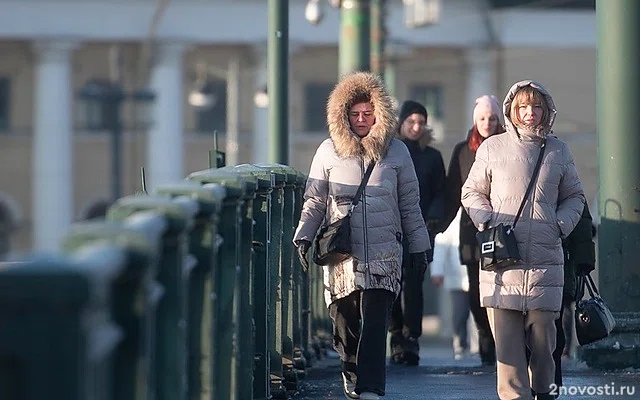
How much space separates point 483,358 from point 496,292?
3.57 metres

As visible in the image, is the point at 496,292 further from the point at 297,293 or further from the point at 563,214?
the point at 297,293

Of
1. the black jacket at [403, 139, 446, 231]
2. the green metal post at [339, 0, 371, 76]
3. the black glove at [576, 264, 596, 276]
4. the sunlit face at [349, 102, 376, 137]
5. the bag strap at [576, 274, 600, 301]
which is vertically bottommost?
the bag strap at [576, 274, 600, 301]

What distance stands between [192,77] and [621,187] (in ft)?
169

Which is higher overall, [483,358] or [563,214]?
[563,214]

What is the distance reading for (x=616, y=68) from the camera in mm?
10539

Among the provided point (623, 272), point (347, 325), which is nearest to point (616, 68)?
point (623, 272)

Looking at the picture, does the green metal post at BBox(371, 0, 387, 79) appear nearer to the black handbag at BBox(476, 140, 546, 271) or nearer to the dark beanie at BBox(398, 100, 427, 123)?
the dark beanie at BBox(398, 100, 427, 123)

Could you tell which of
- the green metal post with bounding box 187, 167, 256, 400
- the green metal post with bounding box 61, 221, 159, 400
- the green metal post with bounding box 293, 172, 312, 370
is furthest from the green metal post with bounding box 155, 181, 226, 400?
the green metal post with bounding box 293, 172, 312, 370

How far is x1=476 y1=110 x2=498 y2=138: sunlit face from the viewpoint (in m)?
10.2

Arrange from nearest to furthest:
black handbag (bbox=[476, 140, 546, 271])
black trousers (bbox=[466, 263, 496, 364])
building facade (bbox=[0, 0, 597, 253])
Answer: black handbag (bbox=[476, 140, 546, 271]), black trousers (bbox=[466, 263, 496, 364]), building facade (bbox=[0, 0, 597, 253])

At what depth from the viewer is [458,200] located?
11.3 m

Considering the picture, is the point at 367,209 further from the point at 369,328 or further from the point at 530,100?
the point at 530,100

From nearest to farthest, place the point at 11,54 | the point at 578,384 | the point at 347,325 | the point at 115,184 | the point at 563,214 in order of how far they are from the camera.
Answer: the point at 563,214, the point at 347,325, the point at 578,384, the point at 115,184, the point at 11,54

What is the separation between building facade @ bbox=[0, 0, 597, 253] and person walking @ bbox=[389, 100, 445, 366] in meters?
46.6
